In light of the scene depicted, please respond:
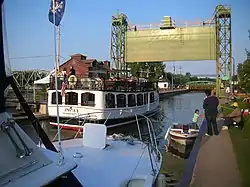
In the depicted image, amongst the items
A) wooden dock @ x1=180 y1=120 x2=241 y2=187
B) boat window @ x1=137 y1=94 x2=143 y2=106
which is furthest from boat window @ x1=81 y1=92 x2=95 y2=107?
wooden dock @ x1=180 y1=120 x2=241 y2=187

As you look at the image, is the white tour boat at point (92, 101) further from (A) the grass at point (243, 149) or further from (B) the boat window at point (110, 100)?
(A) the grass at point (243, 149)

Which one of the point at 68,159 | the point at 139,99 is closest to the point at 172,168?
the point at 68,159

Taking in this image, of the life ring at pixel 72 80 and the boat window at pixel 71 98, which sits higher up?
the life ring at pixel 72 80

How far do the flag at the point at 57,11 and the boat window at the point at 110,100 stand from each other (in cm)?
1778

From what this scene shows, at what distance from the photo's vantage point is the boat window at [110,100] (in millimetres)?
21398

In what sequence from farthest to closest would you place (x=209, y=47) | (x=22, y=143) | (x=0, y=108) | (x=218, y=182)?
(x=209, y=47), (x=218, y=182), (x=22, y=143), (x=0, y=108)

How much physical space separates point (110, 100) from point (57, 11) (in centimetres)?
1838

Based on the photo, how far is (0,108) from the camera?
2.89m

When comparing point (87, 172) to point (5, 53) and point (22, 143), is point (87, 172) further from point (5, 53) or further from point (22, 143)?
point (5, 53)

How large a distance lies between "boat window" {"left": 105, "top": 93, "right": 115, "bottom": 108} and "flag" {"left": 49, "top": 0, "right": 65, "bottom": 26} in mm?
17778

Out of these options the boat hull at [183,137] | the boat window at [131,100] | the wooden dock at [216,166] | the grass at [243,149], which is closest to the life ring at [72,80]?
the boat window at [131,100]

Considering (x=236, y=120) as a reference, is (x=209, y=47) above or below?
above

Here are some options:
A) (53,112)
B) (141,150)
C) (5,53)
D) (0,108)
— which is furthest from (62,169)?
(53,112)

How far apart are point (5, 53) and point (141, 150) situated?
442 cm
